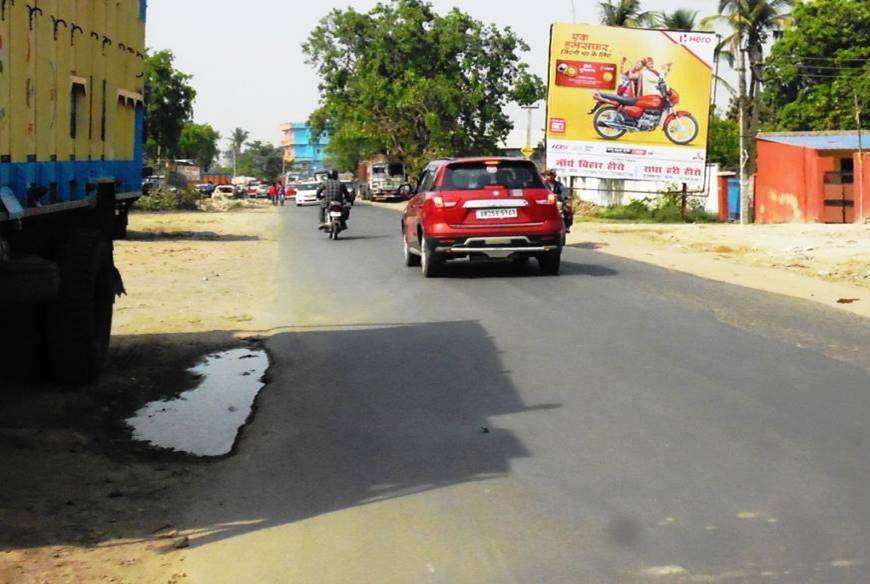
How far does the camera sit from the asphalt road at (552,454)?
5.00m

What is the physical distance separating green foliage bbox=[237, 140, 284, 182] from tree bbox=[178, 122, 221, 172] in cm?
3599

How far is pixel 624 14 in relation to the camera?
52156mm

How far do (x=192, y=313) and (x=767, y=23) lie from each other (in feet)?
115

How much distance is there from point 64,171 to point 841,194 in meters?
30.6

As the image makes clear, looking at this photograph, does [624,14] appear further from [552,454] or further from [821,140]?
[552,454]

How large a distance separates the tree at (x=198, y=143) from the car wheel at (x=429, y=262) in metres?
107

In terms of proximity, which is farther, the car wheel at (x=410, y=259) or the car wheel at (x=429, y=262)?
the car wheel at (x=410, y=259)


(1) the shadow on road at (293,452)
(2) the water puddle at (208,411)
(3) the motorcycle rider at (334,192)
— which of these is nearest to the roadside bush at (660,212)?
(3) the motorcycle rider at (334,192)

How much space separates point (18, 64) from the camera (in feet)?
23.2

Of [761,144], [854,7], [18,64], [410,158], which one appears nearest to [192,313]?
[18,64]

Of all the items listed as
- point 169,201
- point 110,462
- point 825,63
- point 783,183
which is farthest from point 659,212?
point 110,462

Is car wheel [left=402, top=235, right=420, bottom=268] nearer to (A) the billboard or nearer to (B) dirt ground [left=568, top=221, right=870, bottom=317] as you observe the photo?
(B) dirt ground [left=568, top=221, right=870, bottom=317]

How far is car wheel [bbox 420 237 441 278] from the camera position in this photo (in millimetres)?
17078

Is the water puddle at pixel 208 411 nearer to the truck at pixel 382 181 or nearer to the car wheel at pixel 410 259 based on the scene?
the car wheel at pixel 410 259
